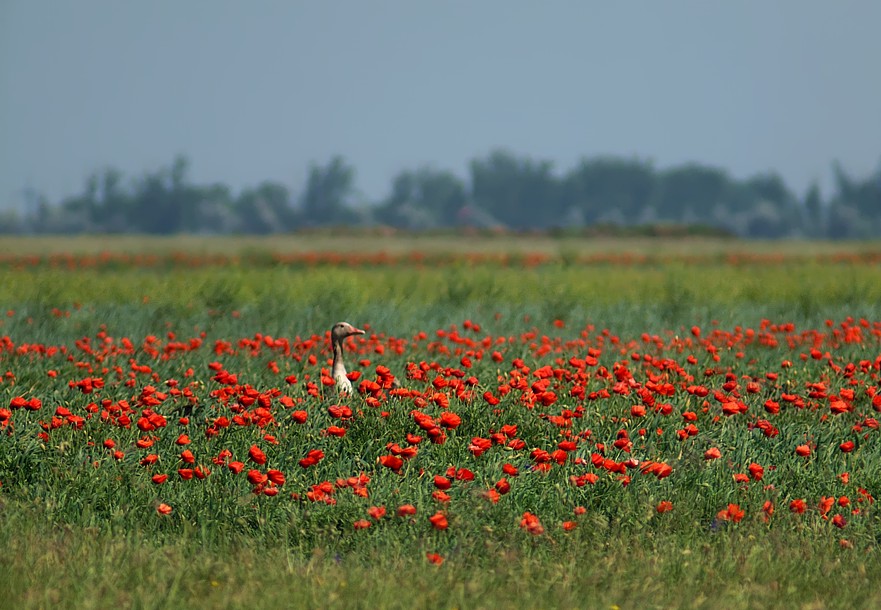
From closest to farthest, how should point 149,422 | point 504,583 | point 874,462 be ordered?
point 504,583 → point 149,422 → point 874,462

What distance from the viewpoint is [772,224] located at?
329 feet

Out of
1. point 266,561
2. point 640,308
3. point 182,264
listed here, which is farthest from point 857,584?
point 182,264

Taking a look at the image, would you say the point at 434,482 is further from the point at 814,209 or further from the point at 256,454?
the point at 814,209

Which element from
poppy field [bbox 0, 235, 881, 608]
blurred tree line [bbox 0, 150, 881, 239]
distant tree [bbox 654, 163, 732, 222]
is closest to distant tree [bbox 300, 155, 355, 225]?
blurred tree line [bbox 0, 150, 881, 239]

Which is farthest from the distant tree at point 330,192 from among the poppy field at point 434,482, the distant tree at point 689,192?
the poppy field at point 434,482

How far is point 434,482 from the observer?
5176 millimetres

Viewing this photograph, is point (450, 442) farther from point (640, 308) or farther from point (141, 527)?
point (640, 308)

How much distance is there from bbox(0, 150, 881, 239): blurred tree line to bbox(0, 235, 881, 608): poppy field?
291 feet

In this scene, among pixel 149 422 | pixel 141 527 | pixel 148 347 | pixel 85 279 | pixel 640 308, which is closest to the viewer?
pixel 141 527

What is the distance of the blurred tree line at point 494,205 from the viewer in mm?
96838

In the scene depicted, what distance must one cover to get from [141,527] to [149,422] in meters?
0.71

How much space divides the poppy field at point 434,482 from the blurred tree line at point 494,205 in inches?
3490

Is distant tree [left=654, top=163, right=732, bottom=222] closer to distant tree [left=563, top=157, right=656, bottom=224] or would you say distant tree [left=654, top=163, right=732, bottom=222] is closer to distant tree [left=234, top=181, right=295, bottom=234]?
distant tree [left=563, top=157, right=656, bottom=224]

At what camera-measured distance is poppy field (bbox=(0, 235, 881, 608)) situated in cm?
455
